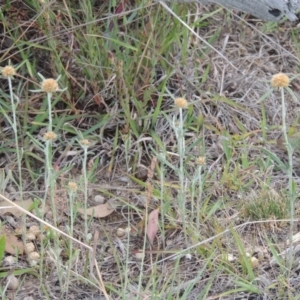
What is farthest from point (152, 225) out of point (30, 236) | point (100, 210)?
point (30, 236)

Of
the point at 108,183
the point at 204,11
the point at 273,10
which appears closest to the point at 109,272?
the point at 108,183

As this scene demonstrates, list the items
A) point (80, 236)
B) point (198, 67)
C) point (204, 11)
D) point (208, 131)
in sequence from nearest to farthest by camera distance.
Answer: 1. point (80, 236)
2. point (208, 131)
3. point (198, 67)
4. point (204, 11)

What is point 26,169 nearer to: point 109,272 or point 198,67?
point 109,272

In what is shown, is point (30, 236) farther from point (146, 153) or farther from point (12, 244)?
point (146, 153)

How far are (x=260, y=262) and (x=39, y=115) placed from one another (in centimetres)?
88

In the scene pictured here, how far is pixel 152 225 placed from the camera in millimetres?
1875

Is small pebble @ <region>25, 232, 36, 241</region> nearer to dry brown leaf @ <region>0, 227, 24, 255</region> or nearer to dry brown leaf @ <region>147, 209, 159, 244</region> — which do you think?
dry brown leaf @ <region>0, 227, 24, 255</region>

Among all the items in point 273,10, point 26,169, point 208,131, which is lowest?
point 26,169

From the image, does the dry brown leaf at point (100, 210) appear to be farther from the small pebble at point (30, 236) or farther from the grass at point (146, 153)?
the small pebble at point (30, 236)

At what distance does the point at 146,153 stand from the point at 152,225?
363 millimetres

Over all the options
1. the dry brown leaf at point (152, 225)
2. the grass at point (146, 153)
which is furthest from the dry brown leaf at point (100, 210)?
the dry brown leaf at point (152, 225)

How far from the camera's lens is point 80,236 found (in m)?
1.89

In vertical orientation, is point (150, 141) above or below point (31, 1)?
below

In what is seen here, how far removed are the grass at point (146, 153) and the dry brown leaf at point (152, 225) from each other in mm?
10
